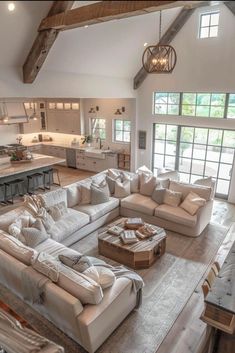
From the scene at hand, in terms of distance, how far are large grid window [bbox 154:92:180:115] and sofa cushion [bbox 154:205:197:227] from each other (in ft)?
11.7

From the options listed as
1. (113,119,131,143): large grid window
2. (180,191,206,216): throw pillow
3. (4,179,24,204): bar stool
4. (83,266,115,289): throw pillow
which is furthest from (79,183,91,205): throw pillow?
(113,119,131,143): large grid window

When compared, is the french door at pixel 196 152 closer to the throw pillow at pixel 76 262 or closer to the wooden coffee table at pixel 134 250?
the wooden coffee table at pixel 134 250

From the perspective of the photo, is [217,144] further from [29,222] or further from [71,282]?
[71,282]

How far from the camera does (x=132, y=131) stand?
9117 mm

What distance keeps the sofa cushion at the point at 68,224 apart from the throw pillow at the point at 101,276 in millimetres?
1597

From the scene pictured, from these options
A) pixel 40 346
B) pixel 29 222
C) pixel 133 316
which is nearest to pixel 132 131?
pixel 29 222

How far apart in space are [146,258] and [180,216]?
55.8 inches

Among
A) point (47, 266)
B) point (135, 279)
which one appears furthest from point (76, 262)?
point (135, 279)

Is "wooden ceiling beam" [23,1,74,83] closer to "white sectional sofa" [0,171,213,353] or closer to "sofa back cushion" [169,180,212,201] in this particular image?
"white sectional sofa" [0,171,213,353]

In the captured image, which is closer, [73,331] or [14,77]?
[73,331]

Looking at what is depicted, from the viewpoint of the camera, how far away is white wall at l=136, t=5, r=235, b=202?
6.77 metres

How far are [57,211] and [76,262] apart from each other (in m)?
1.96

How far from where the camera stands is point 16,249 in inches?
148

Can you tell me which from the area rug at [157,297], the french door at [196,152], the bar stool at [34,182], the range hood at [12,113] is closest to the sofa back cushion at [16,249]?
the area rug at [157,297]
